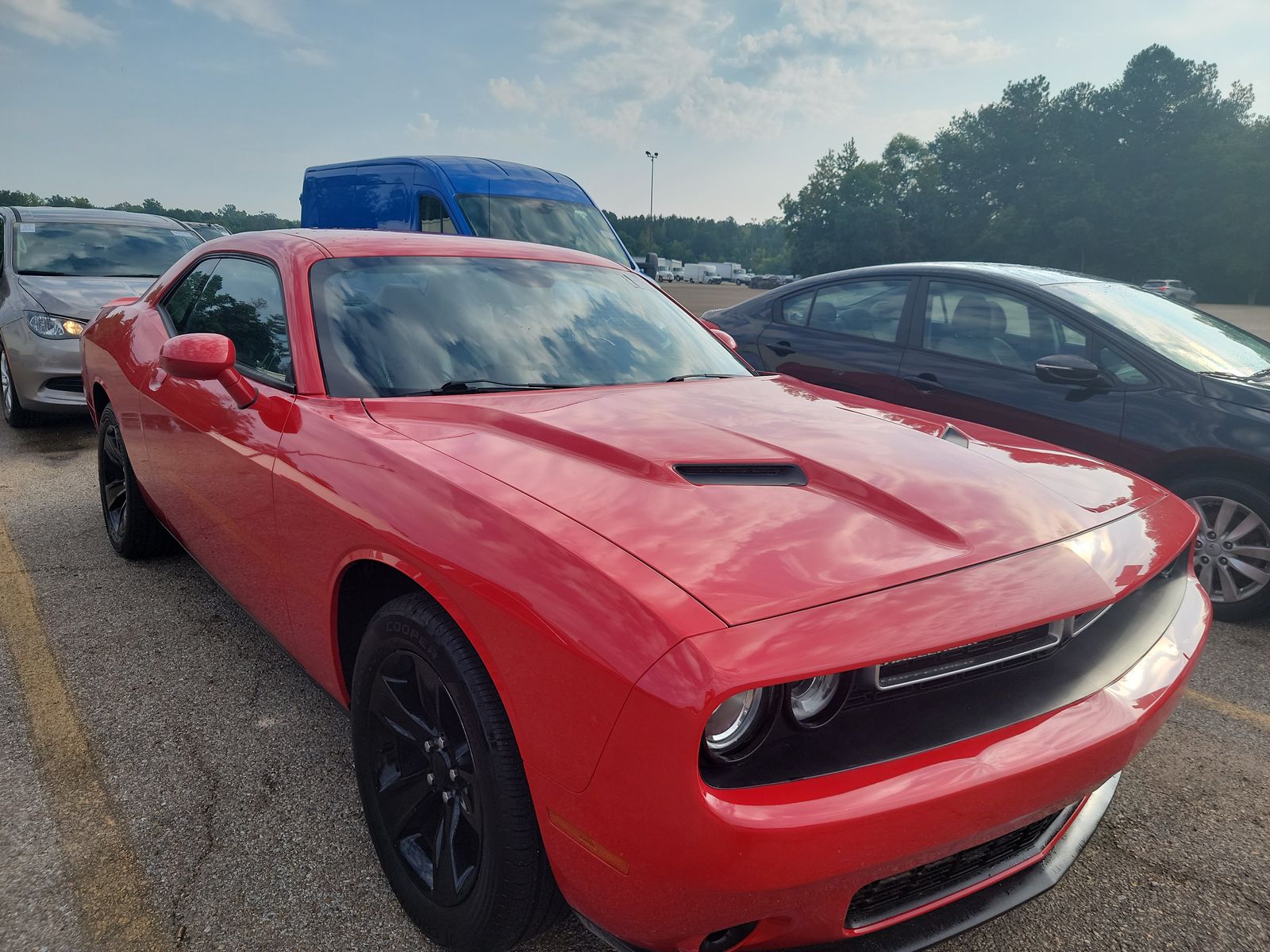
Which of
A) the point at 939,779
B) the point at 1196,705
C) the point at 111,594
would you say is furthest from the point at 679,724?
the point at 111,594

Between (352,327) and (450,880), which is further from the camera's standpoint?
(352,327)

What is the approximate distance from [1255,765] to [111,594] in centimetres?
417

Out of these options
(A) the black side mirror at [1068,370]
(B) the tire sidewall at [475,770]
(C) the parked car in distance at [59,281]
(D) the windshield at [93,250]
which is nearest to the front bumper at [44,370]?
(C) the parked car in distance at [59,281]

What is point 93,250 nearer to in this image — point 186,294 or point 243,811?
point 186,294

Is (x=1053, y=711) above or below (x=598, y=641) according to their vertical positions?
below

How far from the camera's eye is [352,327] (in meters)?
2.39

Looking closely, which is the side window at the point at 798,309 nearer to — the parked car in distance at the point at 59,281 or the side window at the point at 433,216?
the side window at the point at 433,216

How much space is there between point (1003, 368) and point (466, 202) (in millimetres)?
6244

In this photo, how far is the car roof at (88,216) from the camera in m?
7.29

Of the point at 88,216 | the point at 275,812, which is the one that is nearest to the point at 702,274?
the point at 88,216

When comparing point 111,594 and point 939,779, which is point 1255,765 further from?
point 111,594

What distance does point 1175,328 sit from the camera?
425cm

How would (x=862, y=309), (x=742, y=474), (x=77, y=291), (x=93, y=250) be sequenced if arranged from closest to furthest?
1. (x=742, y=474)
2. (x=862, y=309)
3. (x=77, y=291)
4. (x=93, y=250)

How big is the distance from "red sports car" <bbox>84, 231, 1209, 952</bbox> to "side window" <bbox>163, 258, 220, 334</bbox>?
36.0 inches
